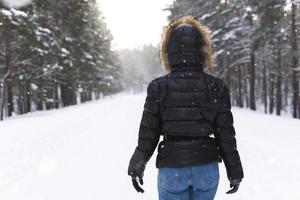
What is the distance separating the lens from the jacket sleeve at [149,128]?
3.29 metres

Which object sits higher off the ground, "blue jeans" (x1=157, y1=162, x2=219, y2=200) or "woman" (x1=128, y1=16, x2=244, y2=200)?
"woman" (x1=128, y1=16, x2=244, y2=200)

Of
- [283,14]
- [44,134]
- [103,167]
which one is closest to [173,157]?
[103,167]

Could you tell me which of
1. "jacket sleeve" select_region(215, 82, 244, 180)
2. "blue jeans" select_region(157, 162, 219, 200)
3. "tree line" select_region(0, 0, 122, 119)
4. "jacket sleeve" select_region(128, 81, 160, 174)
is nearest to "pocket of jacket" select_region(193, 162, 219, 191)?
"blue jeans" select_region(157, 162, 219, 200)

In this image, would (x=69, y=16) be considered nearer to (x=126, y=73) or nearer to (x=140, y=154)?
(x=140, y=154)

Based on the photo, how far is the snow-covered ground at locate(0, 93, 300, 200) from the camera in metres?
7.41

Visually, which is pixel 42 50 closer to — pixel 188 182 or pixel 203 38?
pixel 203 38

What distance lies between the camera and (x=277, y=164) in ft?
32.4

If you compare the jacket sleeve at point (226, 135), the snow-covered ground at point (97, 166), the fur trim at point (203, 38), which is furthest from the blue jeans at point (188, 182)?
the snow-covered ground at point (97, 166)

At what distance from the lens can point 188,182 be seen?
10.4ft

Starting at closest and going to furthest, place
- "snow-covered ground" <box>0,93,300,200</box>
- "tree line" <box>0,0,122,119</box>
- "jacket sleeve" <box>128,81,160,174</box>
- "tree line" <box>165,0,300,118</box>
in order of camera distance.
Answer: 1. "jacket sleeve" <box>128,81,160,174</box>
2. "snow-covered ground" <box>0,93,300,200</box>
3. "tree line" <box>0,0,122,119</box>
4. "tree line" <box>165,0,300,118</box>

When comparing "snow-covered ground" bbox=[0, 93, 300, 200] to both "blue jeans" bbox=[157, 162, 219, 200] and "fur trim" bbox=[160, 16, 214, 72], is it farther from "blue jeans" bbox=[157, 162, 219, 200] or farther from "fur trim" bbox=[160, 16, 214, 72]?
"fur trim" bbox=[160, 16, 214, 72]

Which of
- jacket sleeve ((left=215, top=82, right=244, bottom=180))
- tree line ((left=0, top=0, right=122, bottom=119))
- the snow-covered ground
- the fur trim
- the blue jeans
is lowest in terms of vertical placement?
the snow-covered ground

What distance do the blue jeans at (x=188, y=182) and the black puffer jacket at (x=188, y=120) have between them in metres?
0.05

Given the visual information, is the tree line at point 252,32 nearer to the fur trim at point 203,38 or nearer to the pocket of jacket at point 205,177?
the fur trim at point 203,38
